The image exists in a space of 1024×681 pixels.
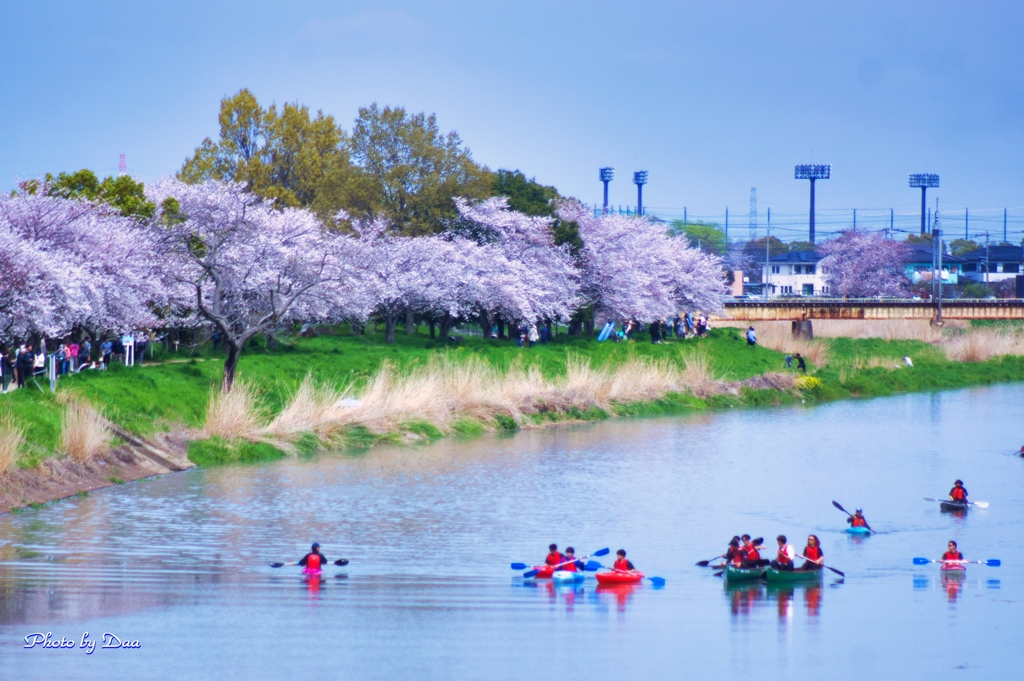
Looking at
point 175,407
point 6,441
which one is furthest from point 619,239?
point 6,441

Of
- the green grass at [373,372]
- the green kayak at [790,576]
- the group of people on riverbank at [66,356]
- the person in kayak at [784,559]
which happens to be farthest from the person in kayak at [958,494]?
the group of people on riverbank at [66,356]

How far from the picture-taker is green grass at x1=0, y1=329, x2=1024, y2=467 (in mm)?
35750

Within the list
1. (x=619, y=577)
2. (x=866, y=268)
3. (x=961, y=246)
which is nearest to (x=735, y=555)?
(x=619, y=577)

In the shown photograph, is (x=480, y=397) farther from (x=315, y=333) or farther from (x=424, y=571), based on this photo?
(x=424, y=571)

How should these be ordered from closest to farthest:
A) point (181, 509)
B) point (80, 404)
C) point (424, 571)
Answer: point (424, 571)
point (181, 509)
point (80, 404)

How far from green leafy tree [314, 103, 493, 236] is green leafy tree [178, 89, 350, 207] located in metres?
6.24

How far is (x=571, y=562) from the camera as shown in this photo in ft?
80.8

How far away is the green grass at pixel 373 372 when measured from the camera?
117ft

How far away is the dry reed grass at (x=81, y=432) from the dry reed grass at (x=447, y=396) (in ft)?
15.9

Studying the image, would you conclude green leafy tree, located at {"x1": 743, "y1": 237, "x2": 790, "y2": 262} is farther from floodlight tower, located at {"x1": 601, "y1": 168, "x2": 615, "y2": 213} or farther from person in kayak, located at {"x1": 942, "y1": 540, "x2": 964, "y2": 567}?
person in kayak, located at {"x1": 942, "y1": 540, "x2": 964, "y2": 567}

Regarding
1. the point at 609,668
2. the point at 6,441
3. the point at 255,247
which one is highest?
the point at 255,247

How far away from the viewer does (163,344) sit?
51.1m

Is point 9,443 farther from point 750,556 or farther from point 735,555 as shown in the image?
point 750,556

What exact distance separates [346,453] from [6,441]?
1298cm
